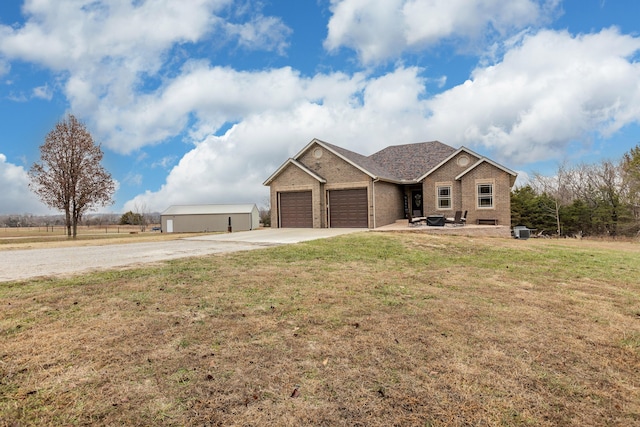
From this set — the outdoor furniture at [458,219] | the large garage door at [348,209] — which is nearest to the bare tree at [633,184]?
the outdoor furniture at [458,219]

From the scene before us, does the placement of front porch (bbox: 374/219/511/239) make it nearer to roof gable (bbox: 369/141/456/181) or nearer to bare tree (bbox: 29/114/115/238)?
roof gable (bbox: 369/141/456/181)

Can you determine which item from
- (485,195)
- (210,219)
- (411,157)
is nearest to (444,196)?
(485,195)

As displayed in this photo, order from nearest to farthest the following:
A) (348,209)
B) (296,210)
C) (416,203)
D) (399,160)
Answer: (348,209), (296,210), (416,203), (399,160)

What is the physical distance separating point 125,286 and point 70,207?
3043cm

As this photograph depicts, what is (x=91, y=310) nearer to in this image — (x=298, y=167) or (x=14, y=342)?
(x=14, y=342)

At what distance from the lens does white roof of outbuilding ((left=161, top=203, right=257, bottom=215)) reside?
164 feet

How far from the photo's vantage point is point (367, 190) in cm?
2181

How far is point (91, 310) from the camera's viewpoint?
473cm

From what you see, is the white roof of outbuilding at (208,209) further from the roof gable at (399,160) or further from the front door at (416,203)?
the front door at (416,203)

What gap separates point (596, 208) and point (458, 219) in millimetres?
24612

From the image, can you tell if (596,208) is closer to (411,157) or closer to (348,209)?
(411,157)

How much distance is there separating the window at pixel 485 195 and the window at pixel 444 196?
1977 millimetres

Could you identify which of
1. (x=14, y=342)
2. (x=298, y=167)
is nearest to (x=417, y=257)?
(x=14, y=342)

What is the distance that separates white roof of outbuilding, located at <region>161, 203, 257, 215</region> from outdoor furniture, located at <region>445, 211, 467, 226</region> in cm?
3300
